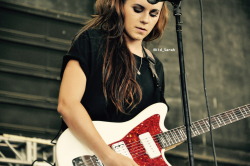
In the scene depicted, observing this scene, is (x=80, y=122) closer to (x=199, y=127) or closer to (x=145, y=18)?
(x=145, y=18)

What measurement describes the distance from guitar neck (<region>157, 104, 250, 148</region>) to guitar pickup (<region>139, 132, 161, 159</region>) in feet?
0.18

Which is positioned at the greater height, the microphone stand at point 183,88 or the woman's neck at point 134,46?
the woman's neck at point 134,46

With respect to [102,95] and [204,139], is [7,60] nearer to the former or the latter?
[204,139]

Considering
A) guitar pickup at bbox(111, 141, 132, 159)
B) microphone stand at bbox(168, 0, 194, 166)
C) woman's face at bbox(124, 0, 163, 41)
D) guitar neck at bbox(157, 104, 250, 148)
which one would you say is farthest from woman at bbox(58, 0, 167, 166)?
microphone stand at bbox(168, 0, 194, 166)

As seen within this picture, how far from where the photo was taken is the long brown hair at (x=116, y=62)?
8.18 feet

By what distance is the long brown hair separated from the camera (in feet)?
8.18

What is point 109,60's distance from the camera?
2.52m

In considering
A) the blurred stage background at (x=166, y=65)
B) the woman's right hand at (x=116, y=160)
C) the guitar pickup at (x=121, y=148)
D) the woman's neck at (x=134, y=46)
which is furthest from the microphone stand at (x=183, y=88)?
the blurred stage background at (x=166, y=65)

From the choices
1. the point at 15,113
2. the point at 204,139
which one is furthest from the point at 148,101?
the point at 204,139

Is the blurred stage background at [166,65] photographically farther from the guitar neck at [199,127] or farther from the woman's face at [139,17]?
the woman's face at [139,17]

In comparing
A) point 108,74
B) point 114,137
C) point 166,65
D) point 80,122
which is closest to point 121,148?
point 114,137

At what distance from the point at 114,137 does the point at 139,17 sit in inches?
27.6

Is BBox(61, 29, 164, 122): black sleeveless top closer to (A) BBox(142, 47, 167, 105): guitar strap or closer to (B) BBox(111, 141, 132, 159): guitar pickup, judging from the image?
(B) BBox(111, 141, 132, 159): guitar pickup

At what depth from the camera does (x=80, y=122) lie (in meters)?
2.25
